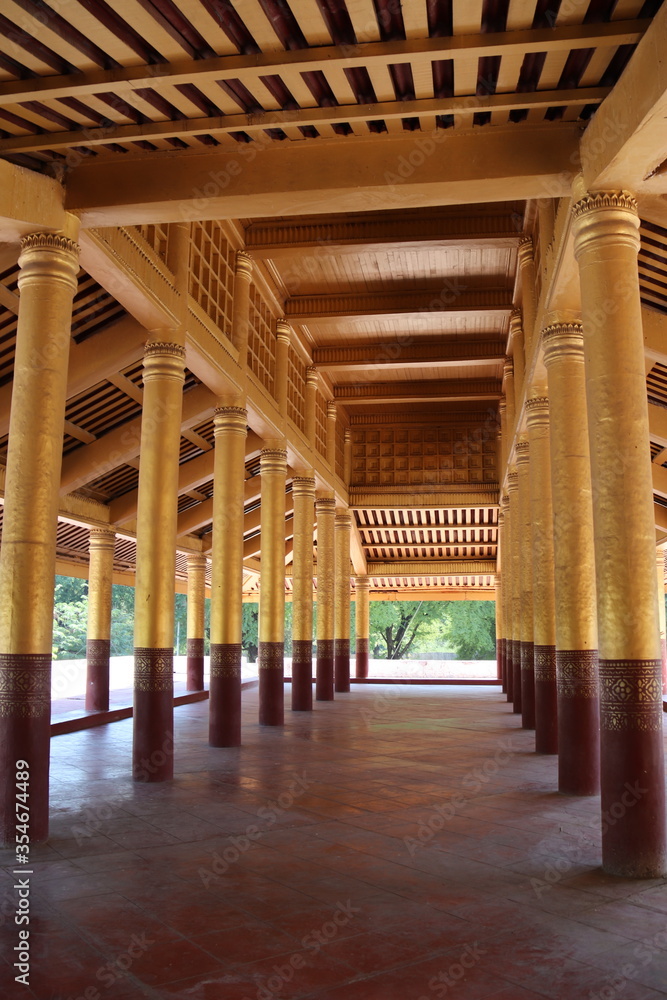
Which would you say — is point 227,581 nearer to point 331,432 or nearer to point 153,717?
point 153,717

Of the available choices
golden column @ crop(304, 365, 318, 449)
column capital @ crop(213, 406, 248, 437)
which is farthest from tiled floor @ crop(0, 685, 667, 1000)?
golden column @ crop(304, 365, 318, 449)

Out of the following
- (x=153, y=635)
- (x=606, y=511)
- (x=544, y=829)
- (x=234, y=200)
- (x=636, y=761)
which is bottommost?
(x=544, y=829)

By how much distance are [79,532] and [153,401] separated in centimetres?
981

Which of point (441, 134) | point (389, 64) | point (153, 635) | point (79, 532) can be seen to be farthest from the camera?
point (79, 532)

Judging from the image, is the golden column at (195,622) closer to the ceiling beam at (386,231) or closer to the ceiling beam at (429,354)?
the ceiling beam at (429,354)

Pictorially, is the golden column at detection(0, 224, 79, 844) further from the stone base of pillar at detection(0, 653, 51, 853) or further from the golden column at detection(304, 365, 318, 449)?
the golden column at detection(304, 365, 318, 449)

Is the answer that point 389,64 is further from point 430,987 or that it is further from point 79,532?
point 79,532

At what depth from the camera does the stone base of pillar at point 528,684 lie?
13297 mm

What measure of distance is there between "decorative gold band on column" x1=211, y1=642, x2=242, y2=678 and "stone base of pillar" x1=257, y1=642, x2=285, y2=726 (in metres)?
2.59

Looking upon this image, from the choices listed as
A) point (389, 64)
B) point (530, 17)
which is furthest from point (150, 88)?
point (530, 17)

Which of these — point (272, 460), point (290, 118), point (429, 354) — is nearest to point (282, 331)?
point (272, 460)

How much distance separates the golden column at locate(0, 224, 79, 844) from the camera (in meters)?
6.28

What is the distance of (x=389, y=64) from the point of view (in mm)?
5617

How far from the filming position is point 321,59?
5488 mm
